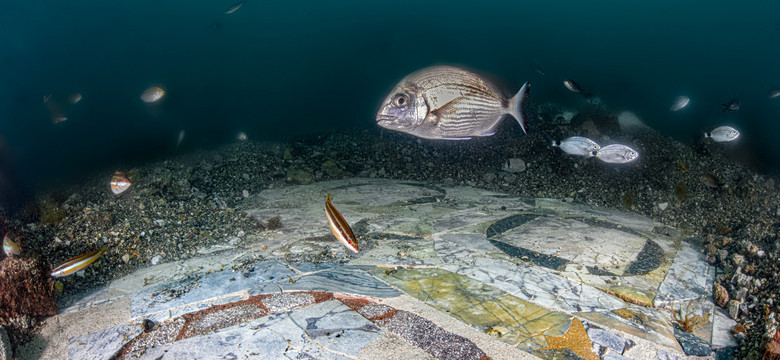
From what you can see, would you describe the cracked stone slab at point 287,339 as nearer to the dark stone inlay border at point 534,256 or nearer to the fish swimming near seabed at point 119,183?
the dark stone inlay border at point 534,256

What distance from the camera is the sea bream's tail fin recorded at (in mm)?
3284

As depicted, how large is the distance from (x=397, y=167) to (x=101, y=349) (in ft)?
23.3

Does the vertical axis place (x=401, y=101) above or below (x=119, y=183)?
above

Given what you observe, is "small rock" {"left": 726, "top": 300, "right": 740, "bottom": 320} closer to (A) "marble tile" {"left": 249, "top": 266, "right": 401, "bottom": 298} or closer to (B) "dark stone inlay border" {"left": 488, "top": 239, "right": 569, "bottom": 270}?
(B) "dark stone inlay border" {"left": 488, "top": 239, "right": 569, "bottom": 270}

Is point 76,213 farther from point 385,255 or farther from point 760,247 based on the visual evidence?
point 760,247

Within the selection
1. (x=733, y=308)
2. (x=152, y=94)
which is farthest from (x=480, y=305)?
(x=152, y=94)

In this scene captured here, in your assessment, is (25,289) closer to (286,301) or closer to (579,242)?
(286,301)

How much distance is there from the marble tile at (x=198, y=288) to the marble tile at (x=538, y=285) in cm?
188

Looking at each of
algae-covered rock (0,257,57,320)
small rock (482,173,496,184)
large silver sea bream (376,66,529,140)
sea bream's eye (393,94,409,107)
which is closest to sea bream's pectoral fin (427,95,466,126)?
large silver sea bream (376,66,529,140)

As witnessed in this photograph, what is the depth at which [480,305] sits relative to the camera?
335 cm

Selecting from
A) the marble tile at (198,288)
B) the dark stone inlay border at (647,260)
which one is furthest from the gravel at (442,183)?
the marble tile at (198,288)

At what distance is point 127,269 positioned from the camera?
14.9 feet

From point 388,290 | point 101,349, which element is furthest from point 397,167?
point 101,349

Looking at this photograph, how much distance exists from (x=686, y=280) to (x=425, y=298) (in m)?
2.84
